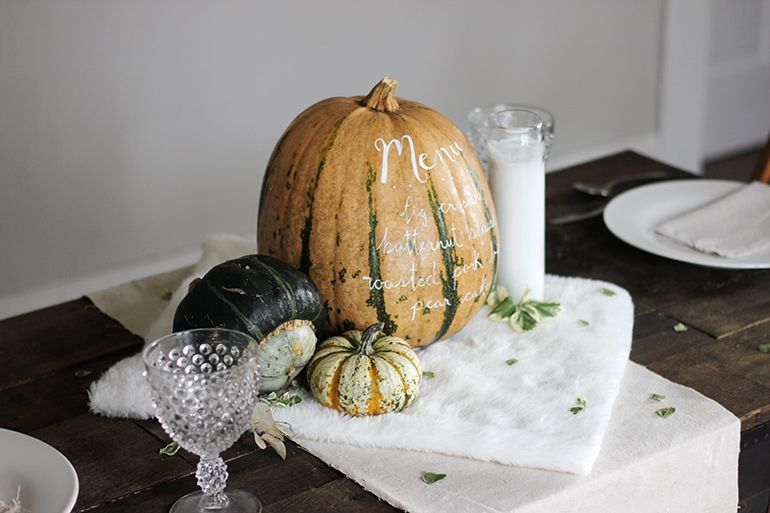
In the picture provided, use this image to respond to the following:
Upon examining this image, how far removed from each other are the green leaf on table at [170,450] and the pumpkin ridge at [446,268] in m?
0.33

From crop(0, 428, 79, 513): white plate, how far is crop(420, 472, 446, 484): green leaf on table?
32cm

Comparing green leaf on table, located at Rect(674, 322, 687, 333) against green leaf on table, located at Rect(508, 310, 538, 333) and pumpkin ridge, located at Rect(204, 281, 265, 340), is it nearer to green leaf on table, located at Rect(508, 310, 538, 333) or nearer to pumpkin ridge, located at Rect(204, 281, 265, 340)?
green leaf on table, located at Rect(508, 310, 538, 333)

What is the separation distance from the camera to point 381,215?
45.0 inches

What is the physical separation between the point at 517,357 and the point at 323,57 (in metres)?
1.98

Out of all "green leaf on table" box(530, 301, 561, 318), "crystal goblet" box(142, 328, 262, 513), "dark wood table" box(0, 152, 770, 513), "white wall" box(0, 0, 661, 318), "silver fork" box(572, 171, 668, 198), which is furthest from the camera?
"white wall" box(0, 0, 661, 318)

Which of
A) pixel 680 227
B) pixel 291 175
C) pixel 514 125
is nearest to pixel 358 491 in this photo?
pixel 291 175

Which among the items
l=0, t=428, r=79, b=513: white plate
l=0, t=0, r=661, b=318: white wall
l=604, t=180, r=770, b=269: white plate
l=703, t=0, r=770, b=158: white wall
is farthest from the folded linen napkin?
l=703, t=0, r=770, b=158: white wall

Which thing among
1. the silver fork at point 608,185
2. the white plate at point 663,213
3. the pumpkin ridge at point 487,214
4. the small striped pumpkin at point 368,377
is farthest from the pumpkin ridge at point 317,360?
the silver fork at point 608,185

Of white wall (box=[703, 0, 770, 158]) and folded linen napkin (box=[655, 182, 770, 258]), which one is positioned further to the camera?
white wall (box=[703, 0, 770, 158])

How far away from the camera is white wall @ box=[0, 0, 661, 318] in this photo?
2.66 meters

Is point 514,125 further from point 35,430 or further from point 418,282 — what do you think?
point 35,430

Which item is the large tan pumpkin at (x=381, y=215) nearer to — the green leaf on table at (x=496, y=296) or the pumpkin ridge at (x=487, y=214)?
the pumpkin ridge at (x=487, y=214)

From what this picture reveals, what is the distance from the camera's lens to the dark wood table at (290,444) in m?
1.01

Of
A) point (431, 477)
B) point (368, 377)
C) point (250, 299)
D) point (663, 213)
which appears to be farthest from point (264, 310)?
point (663, 213)
